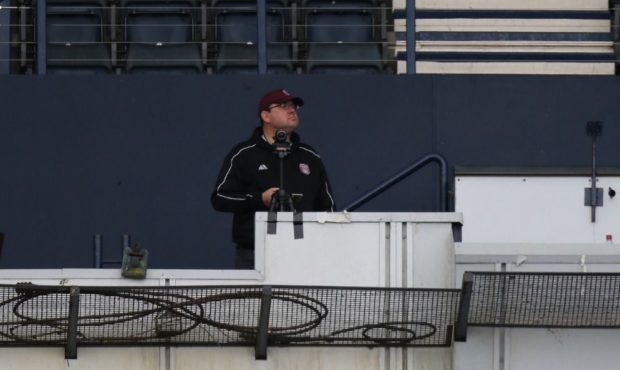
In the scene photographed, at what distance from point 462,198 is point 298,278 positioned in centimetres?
A: 393

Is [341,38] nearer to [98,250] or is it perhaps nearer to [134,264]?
[98,250]

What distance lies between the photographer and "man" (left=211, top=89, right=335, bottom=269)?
25.9ft

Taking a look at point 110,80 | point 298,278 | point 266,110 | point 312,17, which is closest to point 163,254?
point 110,80

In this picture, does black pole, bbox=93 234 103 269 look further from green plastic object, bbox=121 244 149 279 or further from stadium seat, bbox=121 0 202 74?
green plastic object, bbox=121 244 149 279

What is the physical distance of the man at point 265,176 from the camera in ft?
25.9

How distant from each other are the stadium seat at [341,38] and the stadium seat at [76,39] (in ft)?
4.01

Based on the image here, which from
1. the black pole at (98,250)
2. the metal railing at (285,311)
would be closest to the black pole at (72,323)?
the metal railing at (285,311)

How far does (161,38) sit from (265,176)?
3809 mm

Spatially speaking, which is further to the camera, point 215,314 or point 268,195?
point 268,195

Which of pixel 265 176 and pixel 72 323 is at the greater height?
pixel 265 176

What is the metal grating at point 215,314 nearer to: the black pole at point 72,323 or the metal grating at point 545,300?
the black pole at point 72,323

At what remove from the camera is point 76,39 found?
462 inches

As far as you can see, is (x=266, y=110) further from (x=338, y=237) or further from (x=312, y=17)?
(x=312, y=17)

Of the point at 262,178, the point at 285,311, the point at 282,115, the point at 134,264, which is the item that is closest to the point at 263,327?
the point at 285,311
